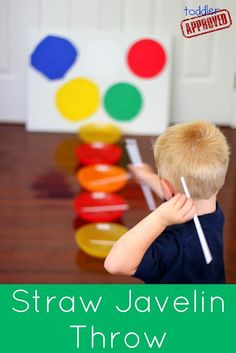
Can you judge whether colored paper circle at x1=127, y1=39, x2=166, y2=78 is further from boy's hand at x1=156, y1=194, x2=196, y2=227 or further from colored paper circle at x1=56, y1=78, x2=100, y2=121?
boy's hand at x1=156, y1=194, x2=196, y2=227

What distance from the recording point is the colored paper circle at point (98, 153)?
1.66 metres

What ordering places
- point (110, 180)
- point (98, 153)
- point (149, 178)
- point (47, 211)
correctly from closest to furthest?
point (149, 178) → point (47, 211) → point (110, 180) → point (98, 153)

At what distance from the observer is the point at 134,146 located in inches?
70.8

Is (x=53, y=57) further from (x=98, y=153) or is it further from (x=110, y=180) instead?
(x=110, y=180)

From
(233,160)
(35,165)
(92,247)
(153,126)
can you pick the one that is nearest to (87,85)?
(153,126)

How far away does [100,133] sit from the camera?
1837 millimetres

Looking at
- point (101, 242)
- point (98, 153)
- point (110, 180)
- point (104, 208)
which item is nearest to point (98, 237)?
point (101, 242)

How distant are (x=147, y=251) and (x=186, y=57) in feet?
4.00

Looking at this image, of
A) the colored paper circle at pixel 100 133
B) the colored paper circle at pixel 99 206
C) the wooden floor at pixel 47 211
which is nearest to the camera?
the wooden floor at pixel 47 211

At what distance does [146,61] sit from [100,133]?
0.80 feet

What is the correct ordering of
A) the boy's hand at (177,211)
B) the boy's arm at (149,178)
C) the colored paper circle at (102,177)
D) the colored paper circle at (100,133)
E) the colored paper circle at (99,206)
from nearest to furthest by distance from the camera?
the boy's hand at (177,211)
the boy's arm at (149,178)
the colored paper circle at (99,206)
the colored paper circle at (102,177)
the colored paper circle at (100,133)

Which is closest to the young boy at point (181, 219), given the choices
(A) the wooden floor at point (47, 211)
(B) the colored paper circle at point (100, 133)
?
(A) the wooden floor at point (47, 211)

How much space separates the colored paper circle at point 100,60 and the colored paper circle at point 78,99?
34mm

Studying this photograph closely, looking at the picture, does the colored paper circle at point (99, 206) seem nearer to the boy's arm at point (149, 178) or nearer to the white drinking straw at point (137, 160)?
the white drinking straw at point (137, 160)
